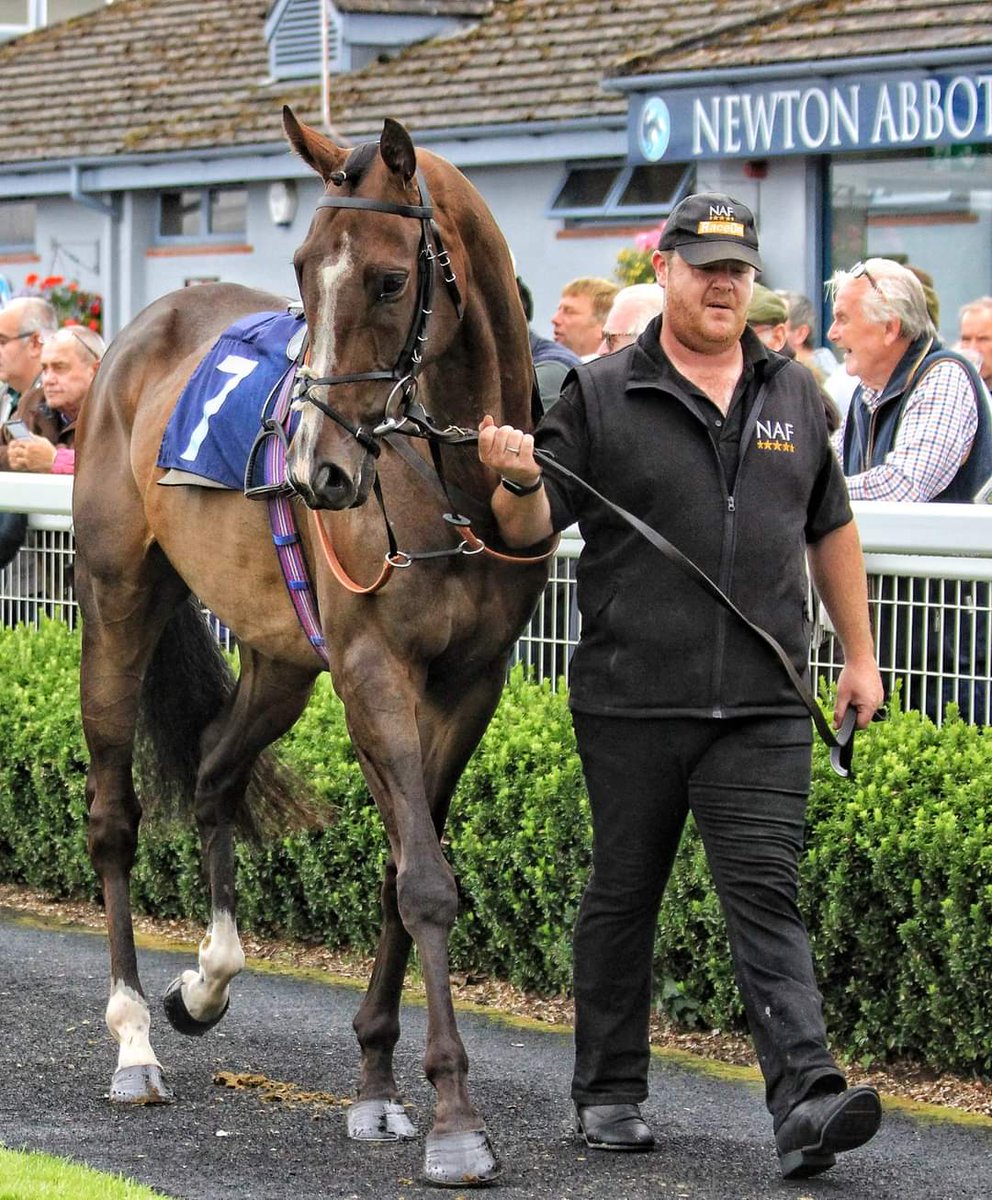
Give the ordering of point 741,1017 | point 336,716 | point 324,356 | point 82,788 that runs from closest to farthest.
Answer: point 324,356 → point 741,1017 → point 336,716 → point 82,788

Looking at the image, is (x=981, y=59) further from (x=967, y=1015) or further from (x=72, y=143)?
(x=72, y=143)

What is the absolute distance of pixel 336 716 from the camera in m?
7.05

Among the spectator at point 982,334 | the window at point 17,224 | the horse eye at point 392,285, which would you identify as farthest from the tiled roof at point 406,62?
the horse eye at point 392,285

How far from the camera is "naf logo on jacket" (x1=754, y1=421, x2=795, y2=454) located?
15.1 feet

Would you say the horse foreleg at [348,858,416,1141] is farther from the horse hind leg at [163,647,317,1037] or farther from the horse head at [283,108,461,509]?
the horse head at [283,108,461,509]

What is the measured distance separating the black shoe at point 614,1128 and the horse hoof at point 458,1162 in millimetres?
364

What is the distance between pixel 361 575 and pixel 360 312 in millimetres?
660

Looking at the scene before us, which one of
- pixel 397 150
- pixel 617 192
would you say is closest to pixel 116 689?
pixel 397 150

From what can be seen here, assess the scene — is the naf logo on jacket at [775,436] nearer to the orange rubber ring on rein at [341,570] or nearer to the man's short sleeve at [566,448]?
the man's short sleeve at [566,448]

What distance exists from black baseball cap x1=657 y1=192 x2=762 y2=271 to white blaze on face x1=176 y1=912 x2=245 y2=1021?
2372 mm

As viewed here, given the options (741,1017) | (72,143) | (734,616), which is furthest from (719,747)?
(72,143)

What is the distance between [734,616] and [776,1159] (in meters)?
1.23

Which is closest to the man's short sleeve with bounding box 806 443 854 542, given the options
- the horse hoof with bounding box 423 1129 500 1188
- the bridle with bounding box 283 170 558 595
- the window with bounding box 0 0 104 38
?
the bridle with bounding box 283 170 558 595

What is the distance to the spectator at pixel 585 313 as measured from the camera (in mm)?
8344
